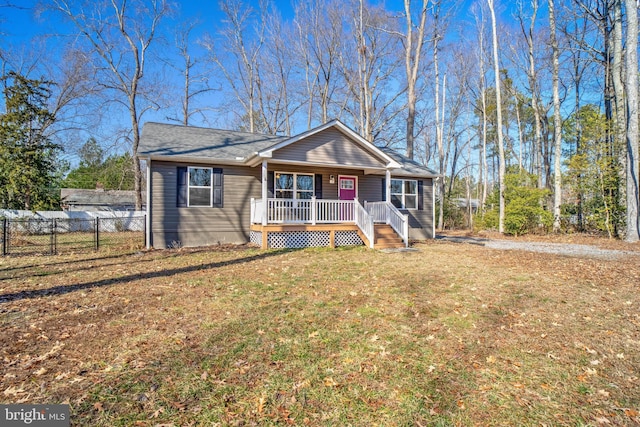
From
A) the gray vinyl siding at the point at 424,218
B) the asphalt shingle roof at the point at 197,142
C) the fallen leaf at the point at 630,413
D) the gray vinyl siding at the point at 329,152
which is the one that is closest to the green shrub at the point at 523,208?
the gray vinyl siding at the point at 424,218

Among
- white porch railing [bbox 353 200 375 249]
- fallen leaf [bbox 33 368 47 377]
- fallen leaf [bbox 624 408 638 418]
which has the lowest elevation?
fallen leaf [bbox 624 408 638 418]

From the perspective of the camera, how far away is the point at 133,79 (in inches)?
776

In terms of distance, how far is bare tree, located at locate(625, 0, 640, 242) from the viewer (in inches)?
468

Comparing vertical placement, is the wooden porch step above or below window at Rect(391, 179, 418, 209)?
below

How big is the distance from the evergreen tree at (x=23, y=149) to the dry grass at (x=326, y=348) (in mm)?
11876

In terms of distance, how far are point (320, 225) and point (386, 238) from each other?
97.6 inches

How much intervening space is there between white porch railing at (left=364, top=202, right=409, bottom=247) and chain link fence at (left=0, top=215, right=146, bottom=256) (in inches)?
350

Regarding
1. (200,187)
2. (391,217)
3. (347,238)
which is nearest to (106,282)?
(200,187)

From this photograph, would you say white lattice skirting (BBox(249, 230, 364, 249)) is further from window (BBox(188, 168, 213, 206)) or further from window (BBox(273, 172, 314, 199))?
window (BBox(188, 168, 213, 206))

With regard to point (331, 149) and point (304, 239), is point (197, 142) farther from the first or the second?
point (304, 239)

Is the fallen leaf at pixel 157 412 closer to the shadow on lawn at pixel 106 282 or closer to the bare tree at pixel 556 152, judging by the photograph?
the shadow on lawn at pixel 106 282

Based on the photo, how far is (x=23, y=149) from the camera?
50.7ft

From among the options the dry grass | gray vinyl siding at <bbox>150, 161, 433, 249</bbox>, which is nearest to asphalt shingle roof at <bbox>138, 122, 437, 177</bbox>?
gray vinyl siding at <bbox>150, 161, 433, 249</bbox>

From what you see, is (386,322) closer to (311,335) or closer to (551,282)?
(311,335)
